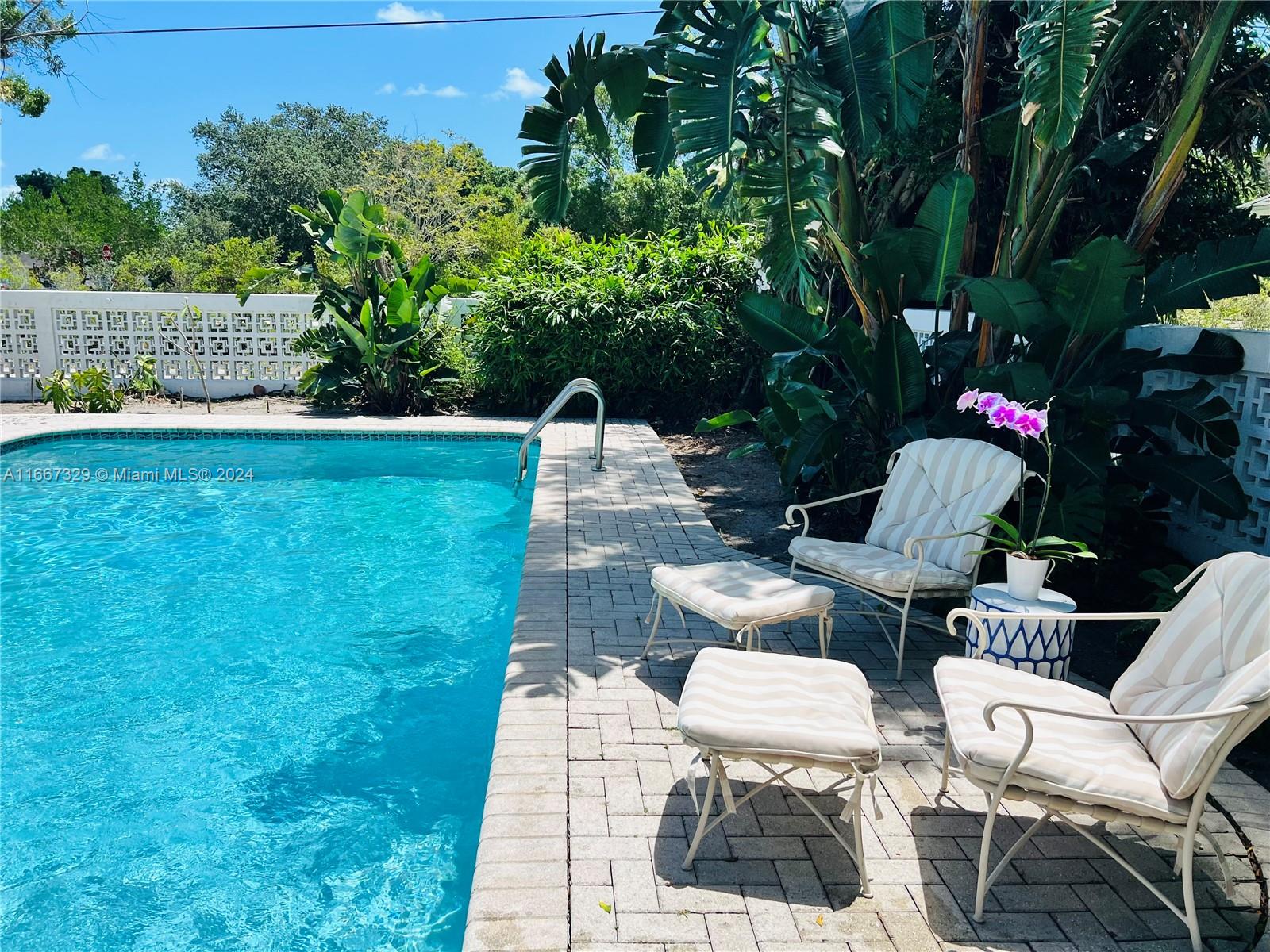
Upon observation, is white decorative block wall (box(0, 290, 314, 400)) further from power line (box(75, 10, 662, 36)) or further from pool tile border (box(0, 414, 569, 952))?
pool tile border (box(0, 414, 569, 952))

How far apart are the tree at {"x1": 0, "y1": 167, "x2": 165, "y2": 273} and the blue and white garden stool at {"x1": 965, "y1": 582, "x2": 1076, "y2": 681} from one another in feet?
128

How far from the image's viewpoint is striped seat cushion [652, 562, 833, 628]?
4.47 metres

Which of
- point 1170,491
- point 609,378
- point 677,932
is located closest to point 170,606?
point 677,932

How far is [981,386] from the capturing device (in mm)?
6195

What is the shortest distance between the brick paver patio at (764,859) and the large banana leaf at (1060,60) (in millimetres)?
3388

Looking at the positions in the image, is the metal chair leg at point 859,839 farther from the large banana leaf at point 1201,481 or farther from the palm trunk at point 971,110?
the palm trunk at point 971,110

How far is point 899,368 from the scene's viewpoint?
6582 millimetres

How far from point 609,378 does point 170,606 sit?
7704mm

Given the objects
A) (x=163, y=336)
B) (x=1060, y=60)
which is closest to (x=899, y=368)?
(x=1060, y=60)

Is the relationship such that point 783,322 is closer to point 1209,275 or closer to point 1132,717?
point 1209,275

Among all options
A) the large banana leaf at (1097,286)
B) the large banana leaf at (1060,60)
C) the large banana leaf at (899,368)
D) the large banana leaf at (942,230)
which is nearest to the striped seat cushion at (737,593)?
the large banana leaf at (899,368)

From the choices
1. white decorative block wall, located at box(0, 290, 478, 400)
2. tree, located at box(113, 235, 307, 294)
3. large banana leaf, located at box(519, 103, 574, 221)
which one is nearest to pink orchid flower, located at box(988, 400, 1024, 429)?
large banana leaf, located at box(519, 103, 574, 221)

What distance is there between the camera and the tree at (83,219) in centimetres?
3500

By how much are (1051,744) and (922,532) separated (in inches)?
97.3
